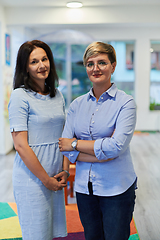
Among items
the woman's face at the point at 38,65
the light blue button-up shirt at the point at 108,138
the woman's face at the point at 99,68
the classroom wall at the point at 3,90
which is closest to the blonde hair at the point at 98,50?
the woman's face at the point at 99,68

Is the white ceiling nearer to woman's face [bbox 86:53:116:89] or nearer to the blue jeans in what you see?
woman's face [bbox 86:53:116:89]

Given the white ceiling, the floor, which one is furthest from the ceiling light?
the floor

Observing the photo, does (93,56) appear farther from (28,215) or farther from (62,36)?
(62,36)

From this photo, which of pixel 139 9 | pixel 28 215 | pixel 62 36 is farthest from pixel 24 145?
pixel 62 36

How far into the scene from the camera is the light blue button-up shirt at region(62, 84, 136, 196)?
131 centimetres

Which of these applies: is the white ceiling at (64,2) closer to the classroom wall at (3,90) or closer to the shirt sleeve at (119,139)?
the classroom wall at (3,90)

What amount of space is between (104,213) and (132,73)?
6.81 m

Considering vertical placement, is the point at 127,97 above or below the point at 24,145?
above

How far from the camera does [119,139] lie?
1294mm

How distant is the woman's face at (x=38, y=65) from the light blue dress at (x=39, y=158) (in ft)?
0.38

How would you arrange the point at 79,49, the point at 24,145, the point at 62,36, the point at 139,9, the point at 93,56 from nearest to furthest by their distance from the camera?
the point at 93,56 < the point at 24,145 < the point at 139,9 < the point at 62,36 < the point at 79,49

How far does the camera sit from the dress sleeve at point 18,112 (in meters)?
1.49

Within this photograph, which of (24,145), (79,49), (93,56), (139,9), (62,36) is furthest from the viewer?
(79,49)

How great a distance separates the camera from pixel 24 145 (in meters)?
1.51
